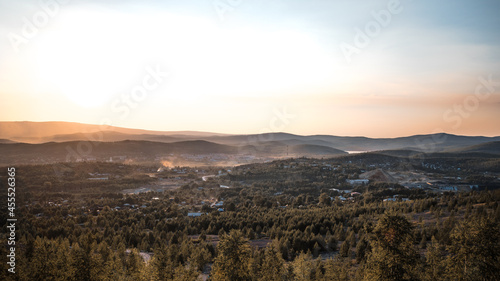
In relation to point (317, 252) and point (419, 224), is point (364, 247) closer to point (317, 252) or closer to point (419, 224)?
point (317, 252)

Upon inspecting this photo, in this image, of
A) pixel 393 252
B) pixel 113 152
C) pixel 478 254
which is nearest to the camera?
pixel 393 252

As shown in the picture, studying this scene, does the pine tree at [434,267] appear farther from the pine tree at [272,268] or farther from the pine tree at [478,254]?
the pine tree at [272,268]

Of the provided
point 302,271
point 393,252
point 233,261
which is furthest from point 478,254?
point 233,261

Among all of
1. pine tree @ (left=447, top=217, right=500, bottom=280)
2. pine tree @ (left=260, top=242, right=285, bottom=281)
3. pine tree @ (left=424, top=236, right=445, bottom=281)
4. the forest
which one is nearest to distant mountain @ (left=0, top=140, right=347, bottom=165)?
the forest

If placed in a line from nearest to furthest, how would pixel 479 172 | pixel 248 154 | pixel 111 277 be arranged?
pixel 111 277, pixel 479 172, pixel 248 154

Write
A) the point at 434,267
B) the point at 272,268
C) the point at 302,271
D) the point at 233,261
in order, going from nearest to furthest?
the point at 233,261
the point at 434,267
the point at 272,268
the point at 302,271

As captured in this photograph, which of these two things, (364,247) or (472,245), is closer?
(472,245)

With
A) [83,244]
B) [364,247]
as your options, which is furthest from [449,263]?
[83,244]

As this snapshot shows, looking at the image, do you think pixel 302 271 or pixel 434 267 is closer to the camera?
pixel 434 267

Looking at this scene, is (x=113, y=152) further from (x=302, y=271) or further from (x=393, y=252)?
(x=393, y=252)
